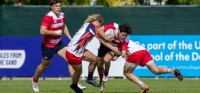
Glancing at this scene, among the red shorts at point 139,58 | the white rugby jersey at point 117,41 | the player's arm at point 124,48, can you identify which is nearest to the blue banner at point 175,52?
the white rugby jersey at point 117,41

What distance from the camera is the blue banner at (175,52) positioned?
24.2m

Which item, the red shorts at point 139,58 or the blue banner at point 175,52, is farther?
the blue banner at point 175,52

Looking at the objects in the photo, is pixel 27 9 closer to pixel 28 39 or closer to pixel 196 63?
pixel 28 39

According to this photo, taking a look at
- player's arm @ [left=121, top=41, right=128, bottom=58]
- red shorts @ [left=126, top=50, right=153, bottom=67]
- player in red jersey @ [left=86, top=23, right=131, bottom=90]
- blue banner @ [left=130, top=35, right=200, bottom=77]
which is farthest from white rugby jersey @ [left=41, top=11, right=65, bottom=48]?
blue banner @ [left=130, top=35, right=200, bottom=77]

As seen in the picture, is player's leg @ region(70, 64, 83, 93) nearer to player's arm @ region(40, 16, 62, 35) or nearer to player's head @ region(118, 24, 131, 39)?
player's head @ region(118, 24, 131, 39)

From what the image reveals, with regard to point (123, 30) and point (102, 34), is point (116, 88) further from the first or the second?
point (123, 30)

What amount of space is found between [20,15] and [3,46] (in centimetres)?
326

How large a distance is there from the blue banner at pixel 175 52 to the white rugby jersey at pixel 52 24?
789 cm

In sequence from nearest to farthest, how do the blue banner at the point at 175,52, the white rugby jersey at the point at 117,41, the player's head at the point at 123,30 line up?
the player's head at the point at 123,30 < the white rugby jersey at the point at 117,41 < the blue banner at the point at 175,52

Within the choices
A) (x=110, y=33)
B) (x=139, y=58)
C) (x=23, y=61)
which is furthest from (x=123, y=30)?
(x=23, y=61)

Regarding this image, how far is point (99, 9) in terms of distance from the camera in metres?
27.9

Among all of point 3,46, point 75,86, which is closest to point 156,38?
point 3,46

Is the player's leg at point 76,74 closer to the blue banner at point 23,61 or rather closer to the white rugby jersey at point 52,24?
the white rugby jersey at point 52,24

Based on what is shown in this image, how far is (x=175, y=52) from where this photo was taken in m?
24.4
